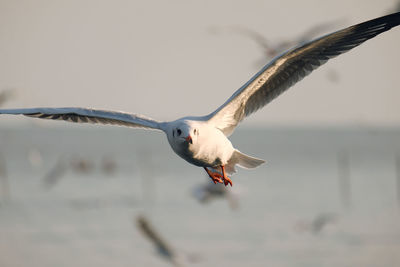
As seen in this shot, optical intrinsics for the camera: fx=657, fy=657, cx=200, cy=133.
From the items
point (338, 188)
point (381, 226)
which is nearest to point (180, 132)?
point (381, 226)

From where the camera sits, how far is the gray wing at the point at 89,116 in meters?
8.13

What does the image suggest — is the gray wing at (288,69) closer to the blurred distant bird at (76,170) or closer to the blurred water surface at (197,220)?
the blurred water surface at (197,220)

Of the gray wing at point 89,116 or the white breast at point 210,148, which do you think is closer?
the white breast at point 210,148

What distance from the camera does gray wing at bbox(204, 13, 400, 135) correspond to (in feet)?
25.2

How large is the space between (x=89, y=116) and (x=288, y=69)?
2678 millimetres

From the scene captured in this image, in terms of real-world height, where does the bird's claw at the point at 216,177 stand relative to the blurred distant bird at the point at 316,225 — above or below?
above

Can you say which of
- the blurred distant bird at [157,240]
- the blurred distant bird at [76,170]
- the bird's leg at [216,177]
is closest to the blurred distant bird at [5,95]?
the blurred distant bird at [157,240]

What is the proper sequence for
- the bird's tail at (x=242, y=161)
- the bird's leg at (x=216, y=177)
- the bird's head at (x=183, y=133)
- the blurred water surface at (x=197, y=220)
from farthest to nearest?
the blurred water surface at (x=197, y=220)
the bird's tail at (x=242, y=161)
the bird's leg at (x=216, y=177)
the bird's head at (x=183, y=133)

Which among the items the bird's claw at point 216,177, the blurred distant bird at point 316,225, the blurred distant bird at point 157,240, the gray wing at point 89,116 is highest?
the gray wing at point 89,116

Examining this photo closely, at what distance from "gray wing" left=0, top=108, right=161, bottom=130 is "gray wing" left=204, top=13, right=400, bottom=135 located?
0.86 meters

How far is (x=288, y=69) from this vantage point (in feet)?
26.7

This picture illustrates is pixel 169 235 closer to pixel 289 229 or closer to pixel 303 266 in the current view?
pixel 289 229

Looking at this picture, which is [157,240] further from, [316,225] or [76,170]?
[76,170]

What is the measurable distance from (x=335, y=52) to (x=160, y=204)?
1495 centimetres
